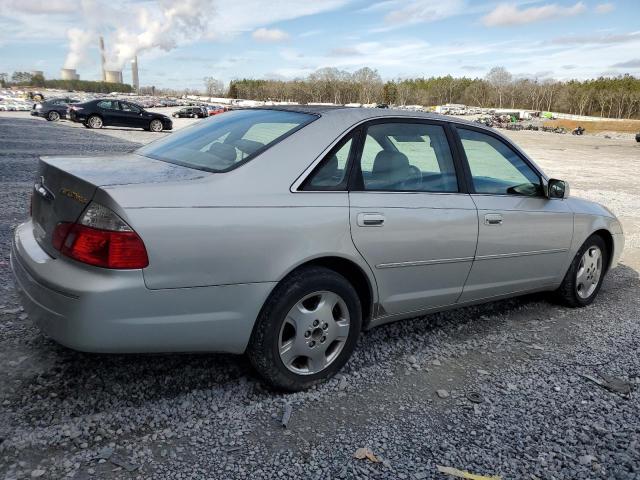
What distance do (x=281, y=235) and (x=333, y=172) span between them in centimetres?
54

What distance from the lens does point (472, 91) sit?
168m

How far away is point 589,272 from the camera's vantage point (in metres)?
4.62

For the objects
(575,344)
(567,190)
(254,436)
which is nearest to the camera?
(254,436)

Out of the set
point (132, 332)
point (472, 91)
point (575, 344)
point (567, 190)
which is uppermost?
point (472, 91)

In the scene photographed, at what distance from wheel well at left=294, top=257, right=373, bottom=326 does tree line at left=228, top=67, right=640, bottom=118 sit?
137051mm

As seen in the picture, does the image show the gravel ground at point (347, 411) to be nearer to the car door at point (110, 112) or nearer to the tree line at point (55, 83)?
the car door at point (110, 112)

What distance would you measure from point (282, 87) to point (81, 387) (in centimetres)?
17881

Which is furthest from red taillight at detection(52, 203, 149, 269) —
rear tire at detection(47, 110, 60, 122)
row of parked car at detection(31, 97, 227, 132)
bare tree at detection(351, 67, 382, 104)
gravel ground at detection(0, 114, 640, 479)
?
bare tree at detection(351, 67, 382, 104)

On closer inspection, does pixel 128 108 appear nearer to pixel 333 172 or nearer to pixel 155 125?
pixel 155 125

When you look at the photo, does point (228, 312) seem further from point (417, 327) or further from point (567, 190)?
point (567, 190)

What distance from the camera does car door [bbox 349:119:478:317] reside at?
3043 mm

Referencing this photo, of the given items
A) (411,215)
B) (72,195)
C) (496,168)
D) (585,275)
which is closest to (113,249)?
(72,195)

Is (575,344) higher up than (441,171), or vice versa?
(441,171)

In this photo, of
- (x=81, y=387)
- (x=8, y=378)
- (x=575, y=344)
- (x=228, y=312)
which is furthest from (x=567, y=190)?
(x=8, y=378)
